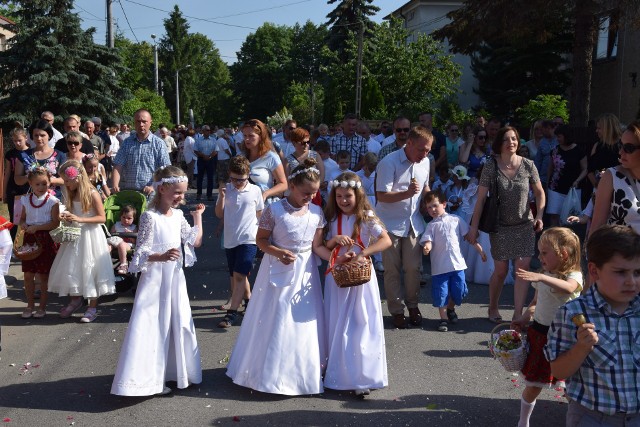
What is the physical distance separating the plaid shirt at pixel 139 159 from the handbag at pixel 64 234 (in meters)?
1.59

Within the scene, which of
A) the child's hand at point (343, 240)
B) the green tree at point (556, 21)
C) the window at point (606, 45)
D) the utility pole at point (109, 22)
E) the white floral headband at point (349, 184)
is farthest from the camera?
the window at point (606, 45)

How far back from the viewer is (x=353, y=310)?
5.89 metres

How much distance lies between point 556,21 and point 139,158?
15.1m

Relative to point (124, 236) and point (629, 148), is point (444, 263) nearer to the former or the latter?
point (629, 148)

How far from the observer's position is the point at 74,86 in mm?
31656

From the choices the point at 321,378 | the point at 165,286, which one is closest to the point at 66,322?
the point at 165,286

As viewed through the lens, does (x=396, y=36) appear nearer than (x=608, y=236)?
No

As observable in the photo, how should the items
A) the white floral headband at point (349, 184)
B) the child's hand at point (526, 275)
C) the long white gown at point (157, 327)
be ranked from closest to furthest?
1. the child's hand at point (526, 275)
2. the long white gown at point (157, 327)
3. the white floral headband at point (349, 184)

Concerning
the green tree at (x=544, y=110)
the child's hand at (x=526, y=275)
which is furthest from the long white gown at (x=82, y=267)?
the green tree at (x=544, y=110)

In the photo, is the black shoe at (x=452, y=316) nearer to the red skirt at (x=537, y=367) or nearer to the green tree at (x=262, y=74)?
the red skirt at (x=537, y=367)

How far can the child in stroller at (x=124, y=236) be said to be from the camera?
29.0ft

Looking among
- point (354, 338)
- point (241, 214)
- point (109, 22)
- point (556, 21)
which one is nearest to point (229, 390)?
point (354, 338)

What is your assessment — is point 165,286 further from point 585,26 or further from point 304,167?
point 585,26

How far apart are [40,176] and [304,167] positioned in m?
3.67
